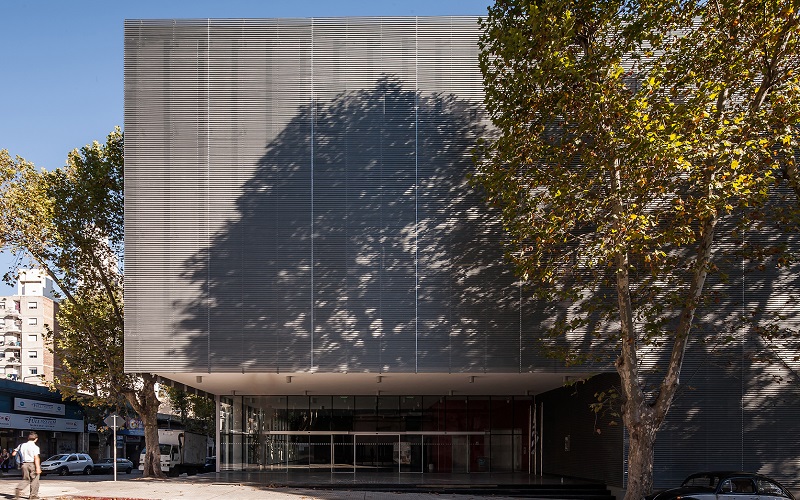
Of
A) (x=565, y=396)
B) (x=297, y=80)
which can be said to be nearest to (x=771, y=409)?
(x=565, y=396)

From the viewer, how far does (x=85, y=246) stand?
2906 centimetres

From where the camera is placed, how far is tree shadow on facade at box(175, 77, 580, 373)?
2123 cm

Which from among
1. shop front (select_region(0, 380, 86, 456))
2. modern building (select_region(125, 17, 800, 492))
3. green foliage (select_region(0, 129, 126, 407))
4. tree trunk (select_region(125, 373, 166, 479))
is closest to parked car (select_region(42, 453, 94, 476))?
shop front (select_region(0, 380, 86, 456))

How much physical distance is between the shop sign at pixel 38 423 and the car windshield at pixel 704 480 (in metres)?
37.4

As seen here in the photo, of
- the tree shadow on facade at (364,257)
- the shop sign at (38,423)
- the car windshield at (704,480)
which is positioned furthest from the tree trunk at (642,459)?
the shop sign at (38,423)

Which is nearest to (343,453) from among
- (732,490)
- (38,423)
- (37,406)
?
(732,490)

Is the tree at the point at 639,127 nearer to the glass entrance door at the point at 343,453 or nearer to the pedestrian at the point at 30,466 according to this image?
the pedestrian at the point at 30,466

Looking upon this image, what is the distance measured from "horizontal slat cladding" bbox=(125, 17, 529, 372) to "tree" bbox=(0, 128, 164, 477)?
7601mm

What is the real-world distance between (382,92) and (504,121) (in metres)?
5.11

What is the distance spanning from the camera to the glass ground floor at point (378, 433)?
31672 mm

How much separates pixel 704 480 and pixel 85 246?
23482 millimetres

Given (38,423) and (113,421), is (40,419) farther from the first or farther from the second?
(113,421)

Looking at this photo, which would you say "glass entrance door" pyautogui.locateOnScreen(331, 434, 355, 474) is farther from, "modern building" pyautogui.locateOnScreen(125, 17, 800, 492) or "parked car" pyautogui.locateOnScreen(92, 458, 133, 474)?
"parked car" pyautogui.locateOnScreen(92, 458, 133, 474)

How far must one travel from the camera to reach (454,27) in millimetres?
22281
